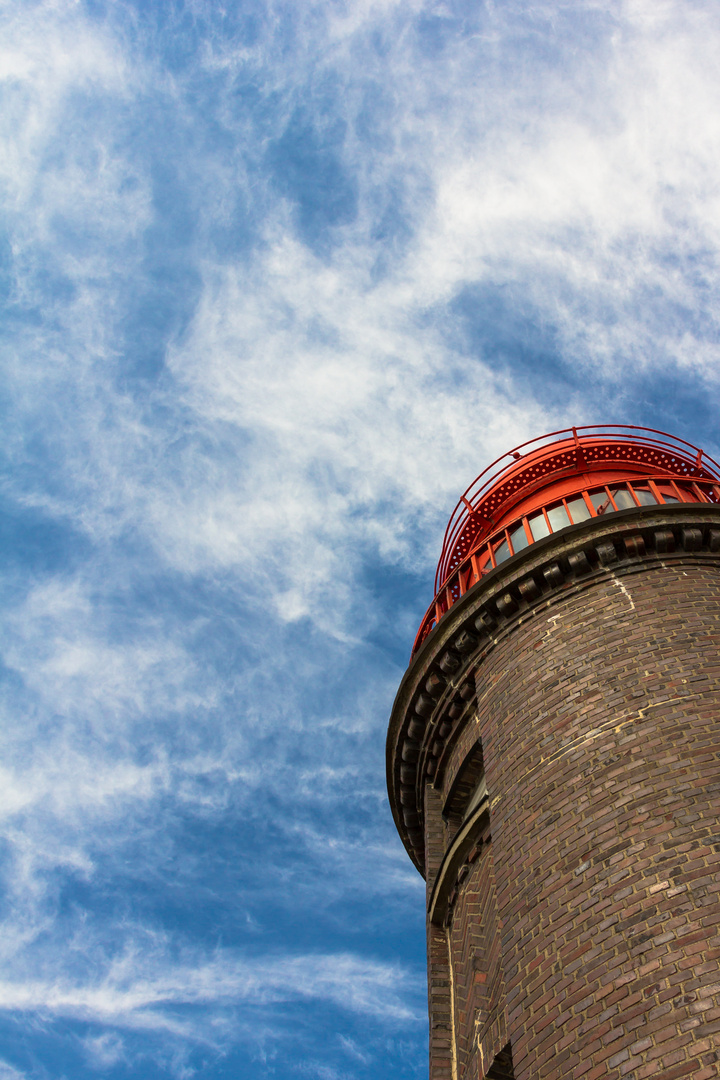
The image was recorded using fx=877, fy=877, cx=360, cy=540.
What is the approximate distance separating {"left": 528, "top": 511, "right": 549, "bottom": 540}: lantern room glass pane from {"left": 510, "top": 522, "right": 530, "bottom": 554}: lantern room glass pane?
141mm

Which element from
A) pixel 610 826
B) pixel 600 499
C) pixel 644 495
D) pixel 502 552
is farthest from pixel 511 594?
pixel 610 826

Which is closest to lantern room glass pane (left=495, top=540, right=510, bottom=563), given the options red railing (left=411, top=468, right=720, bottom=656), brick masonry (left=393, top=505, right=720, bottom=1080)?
red railing (left=411, top=468, right=720, bottom=656)

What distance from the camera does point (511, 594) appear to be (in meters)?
11.1

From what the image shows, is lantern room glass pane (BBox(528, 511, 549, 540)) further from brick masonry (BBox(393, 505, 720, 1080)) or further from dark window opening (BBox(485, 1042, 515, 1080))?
dark window opening (BBox(485, 1042, 515, 1080))

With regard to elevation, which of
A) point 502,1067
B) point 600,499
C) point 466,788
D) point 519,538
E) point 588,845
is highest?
point 600,499

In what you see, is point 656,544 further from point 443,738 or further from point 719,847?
point 719,847

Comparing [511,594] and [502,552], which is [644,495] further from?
[511,594]

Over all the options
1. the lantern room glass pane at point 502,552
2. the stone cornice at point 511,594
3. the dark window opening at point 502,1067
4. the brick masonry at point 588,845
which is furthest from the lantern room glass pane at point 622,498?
the dark window opening at point 502,1067

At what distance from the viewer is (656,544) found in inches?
422

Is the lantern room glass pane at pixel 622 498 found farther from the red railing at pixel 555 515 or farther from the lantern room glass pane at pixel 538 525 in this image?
the lantern room glass pane at pixel 538 525

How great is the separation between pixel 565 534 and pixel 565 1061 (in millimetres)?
6107

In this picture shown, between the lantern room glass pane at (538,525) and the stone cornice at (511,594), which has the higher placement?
the lantern room glass pane at (538,525)

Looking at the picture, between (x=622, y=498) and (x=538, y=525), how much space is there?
1.28 m

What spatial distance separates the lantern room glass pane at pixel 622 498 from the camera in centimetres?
1278
